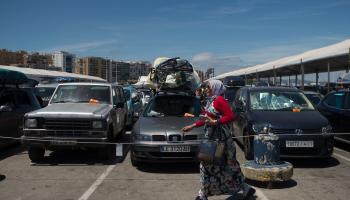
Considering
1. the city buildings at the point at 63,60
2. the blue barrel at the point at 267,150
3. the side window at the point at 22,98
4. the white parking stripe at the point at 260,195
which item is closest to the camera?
the white parking stripe at the point at 260,195

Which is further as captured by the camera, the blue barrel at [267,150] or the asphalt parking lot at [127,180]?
the blue barrel at [267,150]

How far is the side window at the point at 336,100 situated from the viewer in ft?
38.0

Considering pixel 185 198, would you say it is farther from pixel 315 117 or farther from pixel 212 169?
pixel 315 117

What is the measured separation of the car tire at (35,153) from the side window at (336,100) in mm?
7601

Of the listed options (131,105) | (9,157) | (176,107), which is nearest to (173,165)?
(176,107)

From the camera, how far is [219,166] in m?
5.96

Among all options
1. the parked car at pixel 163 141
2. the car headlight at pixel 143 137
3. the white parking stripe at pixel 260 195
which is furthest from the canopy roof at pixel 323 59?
the white parking stripe at pixel 260 195

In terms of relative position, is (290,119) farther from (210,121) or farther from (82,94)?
(82,94)

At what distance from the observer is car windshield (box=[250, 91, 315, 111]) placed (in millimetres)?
10188

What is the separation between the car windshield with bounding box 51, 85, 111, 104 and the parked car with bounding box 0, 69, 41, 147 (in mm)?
1276

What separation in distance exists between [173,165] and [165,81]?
4.90m

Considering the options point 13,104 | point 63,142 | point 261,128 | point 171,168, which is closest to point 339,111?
point 261,128

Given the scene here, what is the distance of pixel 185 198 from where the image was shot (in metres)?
6.52

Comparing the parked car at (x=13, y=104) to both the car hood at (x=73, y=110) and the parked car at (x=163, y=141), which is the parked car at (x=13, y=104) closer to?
the car hood at (x=73, y=110)
